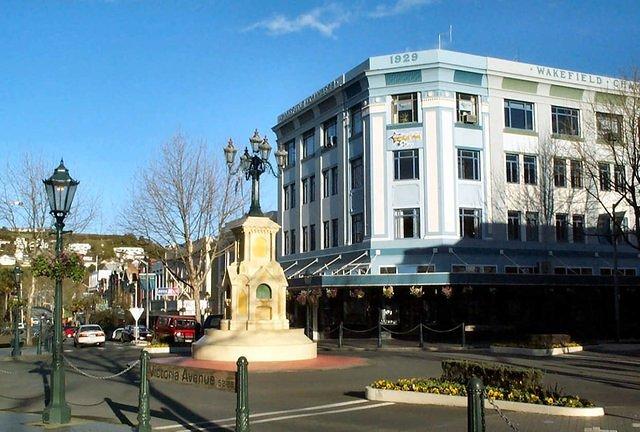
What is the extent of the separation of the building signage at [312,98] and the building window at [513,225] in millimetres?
12233

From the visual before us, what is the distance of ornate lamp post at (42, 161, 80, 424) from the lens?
12438mm

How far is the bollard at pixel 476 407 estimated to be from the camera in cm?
664

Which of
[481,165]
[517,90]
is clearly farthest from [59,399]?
[517,90]

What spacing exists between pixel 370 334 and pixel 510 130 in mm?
13750

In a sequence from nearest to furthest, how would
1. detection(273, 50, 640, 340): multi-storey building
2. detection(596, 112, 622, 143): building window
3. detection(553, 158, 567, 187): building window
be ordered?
detection(596, 112, 622, 143): building window, detection(273, 50, 640, 340): multi-storey building, detection(553, 158, 567, 187): building window

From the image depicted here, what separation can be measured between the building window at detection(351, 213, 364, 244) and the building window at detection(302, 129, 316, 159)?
7.24 m

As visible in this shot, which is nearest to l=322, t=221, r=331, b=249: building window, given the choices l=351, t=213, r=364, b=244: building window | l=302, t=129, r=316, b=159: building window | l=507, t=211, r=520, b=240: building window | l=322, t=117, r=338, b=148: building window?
l=351, t=213, r=364, b=244: building window

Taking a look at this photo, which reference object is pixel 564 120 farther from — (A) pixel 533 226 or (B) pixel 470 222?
(B) pixel 470 222

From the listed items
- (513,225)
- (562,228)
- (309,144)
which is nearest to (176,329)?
(309,144)

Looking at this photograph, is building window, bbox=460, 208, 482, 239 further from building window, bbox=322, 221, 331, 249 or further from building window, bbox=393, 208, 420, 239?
building window, bbox=322, 221, 331, 249

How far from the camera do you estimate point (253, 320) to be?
2516cm

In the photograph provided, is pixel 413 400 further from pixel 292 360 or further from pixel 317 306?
pixel 317 306

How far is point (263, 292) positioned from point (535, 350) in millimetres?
10339

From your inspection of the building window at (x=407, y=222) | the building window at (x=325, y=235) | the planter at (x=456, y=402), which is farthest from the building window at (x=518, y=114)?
the planter at (x=456, y=402)
